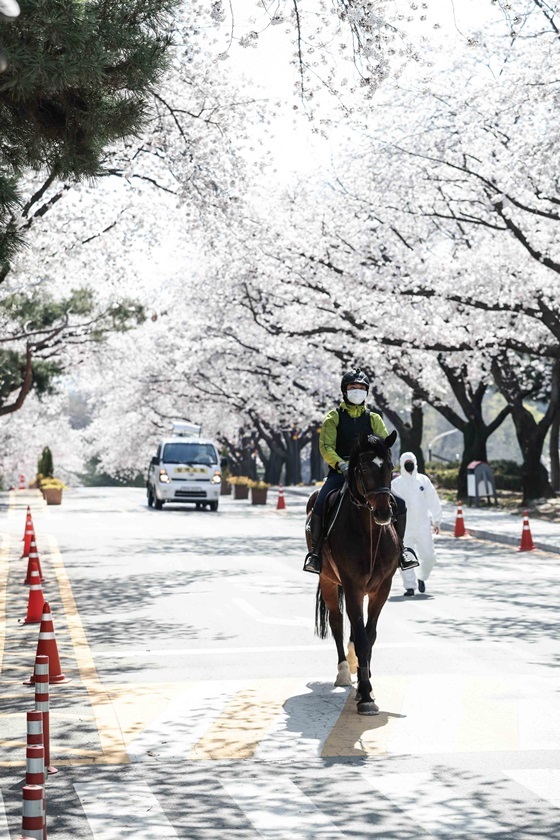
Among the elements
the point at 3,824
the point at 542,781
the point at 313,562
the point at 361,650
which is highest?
the point at 313,562

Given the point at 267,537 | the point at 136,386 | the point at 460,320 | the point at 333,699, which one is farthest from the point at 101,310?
the point at 333,699

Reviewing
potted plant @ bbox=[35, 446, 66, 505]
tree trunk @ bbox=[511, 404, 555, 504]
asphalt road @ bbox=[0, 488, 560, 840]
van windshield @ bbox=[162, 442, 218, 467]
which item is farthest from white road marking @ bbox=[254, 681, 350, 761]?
potted plant @ bbox=[35, 446, 66, 505]

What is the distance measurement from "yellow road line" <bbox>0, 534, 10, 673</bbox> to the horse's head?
420 cm

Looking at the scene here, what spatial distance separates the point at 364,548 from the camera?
10070 millimetres

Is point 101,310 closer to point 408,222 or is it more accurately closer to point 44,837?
point 408,222

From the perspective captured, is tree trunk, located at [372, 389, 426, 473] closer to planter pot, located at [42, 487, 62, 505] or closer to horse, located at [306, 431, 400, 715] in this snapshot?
planter pot, located at [42, 487, 62, 505]

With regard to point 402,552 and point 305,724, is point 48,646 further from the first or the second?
point 402,552

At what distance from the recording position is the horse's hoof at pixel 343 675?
10.5 meters

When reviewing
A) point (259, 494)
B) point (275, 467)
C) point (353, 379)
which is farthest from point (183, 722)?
point (275, 467)

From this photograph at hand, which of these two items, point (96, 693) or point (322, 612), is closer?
point (96, 693)

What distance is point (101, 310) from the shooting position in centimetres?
4384

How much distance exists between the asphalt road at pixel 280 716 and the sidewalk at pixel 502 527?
270 inches

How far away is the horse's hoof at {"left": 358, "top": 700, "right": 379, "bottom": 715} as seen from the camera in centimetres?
923

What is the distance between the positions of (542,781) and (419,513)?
33.7 feet
